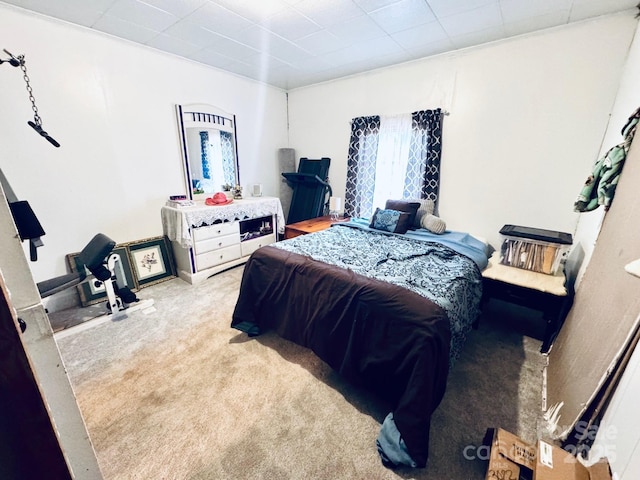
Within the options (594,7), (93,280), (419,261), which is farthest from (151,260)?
(594,7)

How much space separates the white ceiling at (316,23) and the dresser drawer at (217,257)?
7.32 feet

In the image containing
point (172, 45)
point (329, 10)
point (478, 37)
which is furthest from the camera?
point (172, 45)

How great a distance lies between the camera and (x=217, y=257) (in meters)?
3.25

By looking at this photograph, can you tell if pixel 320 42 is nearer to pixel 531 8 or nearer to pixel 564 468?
pixel 531 8

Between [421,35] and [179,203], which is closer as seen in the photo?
[421,35]

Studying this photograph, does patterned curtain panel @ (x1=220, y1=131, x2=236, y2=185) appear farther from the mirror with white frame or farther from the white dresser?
the white dresser

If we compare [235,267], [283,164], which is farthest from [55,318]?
[283,164]

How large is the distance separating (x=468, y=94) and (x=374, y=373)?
2924 millimetres

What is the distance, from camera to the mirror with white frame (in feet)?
10.4

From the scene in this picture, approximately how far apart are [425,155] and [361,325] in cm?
236

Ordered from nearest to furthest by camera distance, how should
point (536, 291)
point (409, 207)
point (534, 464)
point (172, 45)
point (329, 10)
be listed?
point (534, 464) → point (536, 291) → point (329, 10) → point (172, 45) → point (409, 207)

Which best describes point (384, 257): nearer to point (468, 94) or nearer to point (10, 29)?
point (468, 94)

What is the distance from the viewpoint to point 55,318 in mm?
2350

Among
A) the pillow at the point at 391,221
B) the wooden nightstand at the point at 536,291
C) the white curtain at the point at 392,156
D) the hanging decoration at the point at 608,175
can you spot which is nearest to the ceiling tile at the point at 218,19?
the white curtain at the point at 392,156
